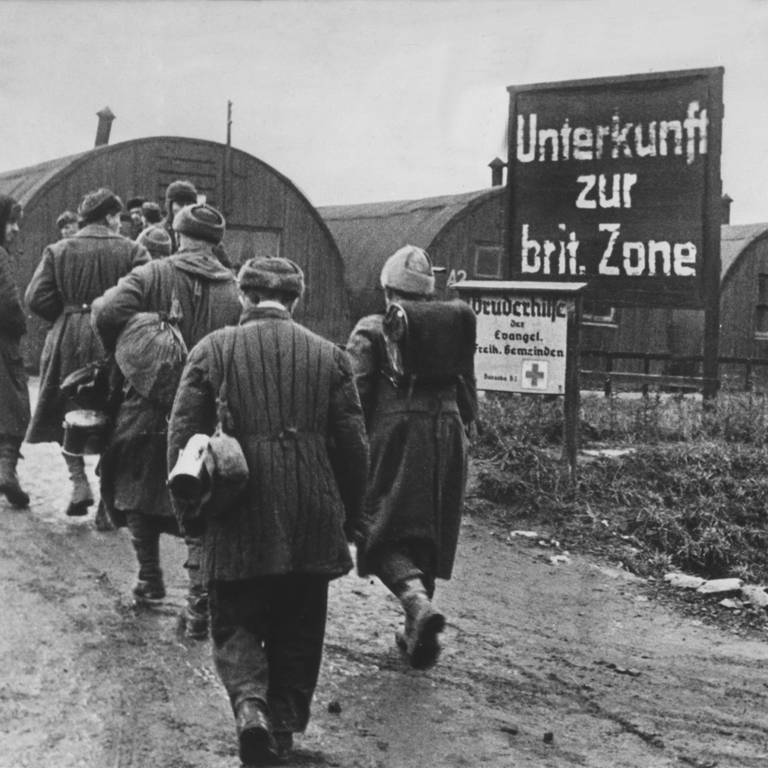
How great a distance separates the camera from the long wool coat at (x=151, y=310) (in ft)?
18.6

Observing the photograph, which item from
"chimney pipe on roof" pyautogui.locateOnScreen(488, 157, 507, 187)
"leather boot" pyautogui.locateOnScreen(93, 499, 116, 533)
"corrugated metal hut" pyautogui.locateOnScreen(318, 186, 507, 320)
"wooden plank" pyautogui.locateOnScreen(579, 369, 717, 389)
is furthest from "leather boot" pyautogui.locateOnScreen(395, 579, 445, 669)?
"chimney pipe on roof" pyautogui.locateOnScreen(488, 157, 507, 187)

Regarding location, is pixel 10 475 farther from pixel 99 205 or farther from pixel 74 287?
pixel 99 205

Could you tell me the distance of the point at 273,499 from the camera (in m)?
4.15

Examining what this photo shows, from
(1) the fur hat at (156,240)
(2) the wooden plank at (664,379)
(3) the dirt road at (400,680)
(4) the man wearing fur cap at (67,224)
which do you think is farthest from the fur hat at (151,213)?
(2) the wooden plank at (664,379)

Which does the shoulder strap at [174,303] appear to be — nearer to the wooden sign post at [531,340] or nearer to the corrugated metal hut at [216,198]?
the wooden sign post at [531,340]

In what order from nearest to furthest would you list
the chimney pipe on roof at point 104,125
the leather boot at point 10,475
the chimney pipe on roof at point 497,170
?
the leather boot at point 10,475, the chimney pipe on roof at point 104,125, the chimney pipe on roof at point 497,170

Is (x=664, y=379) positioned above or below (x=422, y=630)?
above

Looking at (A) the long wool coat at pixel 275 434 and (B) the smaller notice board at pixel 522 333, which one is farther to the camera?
(B) the smaller notice board at pixel 522 333

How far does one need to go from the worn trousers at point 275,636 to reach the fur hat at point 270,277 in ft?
3.46

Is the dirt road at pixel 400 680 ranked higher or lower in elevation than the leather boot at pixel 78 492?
lower

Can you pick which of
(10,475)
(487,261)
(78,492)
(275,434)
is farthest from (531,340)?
(487,261)

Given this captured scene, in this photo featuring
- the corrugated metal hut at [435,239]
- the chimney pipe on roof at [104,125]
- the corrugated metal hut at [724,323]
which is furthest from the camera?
the chimney pipe on roof at [104,125]

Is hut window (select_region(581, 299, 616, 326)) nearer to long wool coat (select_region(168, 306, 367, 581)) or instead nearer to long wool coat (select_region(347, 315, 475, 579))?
long wool coat (select_region(347, 315, 475, 579))

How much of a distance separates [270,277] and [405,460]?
152cm
